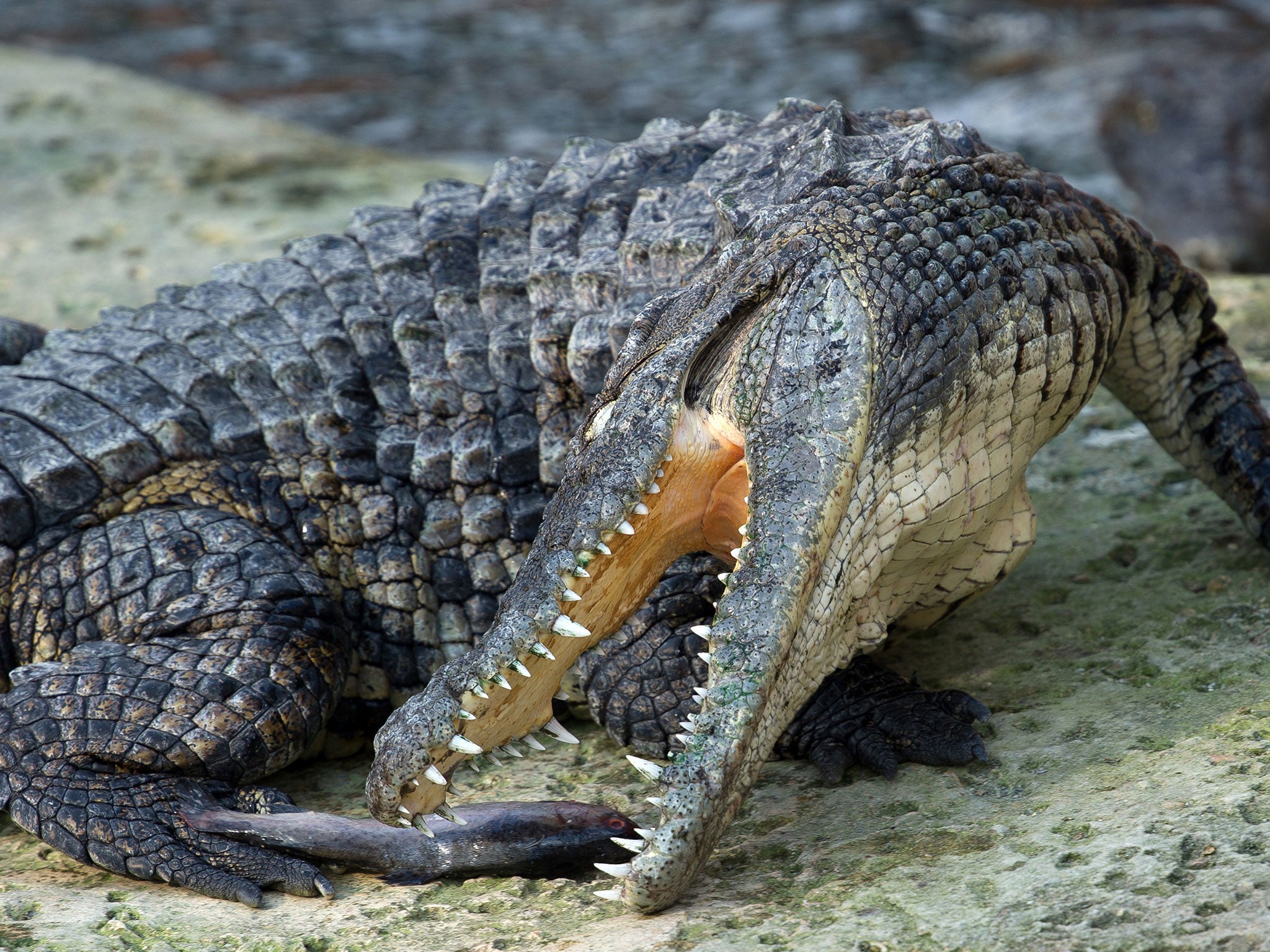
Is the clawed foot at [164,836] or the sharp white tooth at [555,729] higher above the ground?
the sharp white tooth at [555,729]

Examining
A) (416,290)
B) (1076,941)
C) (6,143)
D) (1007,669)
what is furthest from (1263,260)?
(6,143)

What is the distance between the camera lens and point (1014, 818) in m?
2.48

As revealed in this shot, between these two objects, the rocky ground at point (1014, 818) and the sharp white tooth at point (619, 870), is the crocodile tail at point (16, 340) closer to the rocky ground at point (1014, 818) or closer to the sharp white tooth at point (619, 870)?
the rocky ground at point (1014, 818)

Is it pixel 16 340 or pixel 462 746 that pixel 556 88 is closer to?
pixel 16 340

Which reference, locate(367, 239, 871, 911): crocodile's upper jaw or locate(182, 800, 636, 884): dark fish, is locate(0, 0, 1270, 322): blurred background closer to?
locate(182, 800, 636, 884): dark fish

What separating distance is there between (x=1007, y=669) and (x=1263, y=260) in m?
5.86

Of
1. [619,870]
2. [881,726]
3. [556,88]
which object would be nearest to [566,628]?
[619,870]

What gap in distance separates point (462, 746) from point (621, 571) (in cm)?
50

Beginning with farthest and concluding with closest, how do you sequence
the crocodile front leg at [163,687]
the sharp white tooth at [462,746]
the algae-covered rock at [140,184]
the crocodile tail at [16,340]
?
the algae-covered rock at [140,184] < the crocodile tail at [16,340] < the crocodile front leg at [163,687] < the sharp white tooth at [462,746]

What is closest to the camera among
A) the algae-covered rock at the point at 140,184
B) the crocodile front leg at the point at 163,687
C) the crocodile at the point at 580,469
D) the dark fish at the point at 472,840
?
the crocodile at the point at 580,469

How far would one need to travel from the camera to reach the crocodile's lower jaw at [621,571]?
2352 mm

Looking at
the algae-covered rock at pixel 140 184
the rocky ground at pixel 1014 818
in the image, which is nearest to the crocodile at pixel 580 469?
the rocky ground at pixel 1014 818

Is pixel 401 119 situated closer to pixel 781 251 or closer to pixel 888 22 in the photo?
pixel 888 22

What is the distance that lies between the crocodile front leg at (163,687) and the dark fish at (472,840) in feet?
0.21
